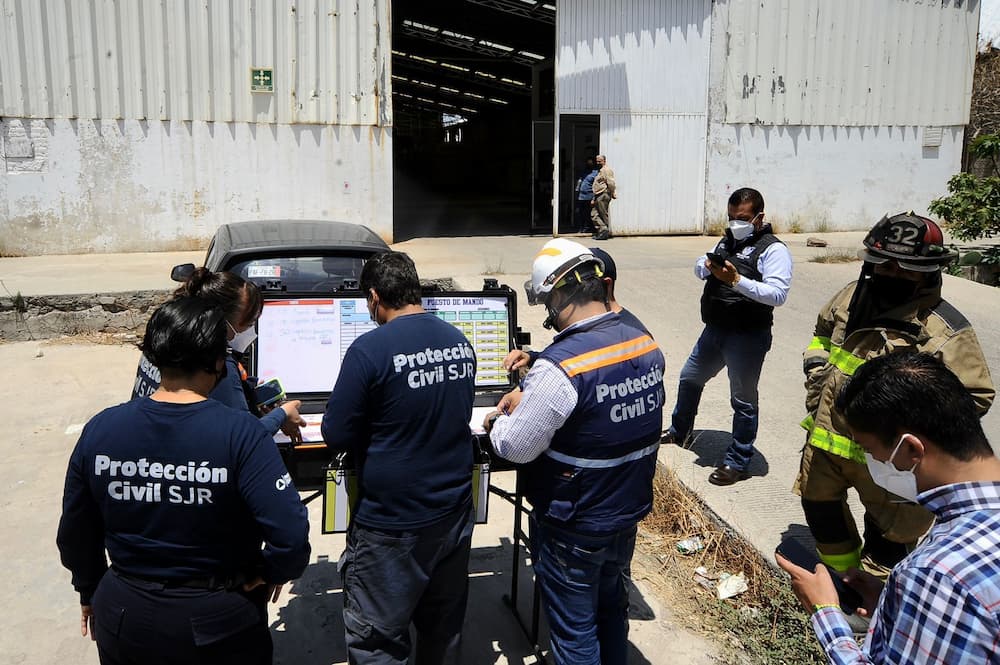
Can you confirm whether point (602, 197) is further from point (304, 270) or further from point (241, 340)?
point (241, 340)

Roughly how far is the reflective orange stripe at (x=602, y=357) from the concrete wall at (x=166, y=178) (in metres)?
12.3

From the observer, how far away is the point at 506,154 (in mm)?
35594

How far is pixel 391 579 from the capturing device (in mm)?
2766

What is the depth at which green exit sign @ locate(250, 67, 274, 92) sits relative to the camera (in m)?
13.5

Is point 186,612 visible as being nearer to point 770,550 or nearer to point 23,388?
point 770,550

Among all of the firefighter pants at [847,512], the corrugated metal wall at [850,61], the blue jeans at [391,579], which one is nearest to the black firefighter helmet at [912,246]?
the firefighter pants at [847,512]

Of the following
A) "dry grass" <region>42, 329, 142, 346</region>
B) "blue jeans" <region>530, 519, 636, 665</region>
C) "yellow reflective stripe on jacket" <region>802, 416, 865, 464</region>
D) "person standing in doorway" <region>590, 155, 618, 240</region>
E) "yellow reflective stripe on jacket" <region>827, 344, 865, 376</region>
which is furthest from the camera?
"person standing in doorway" <region>590, 155, 618, 240</region>

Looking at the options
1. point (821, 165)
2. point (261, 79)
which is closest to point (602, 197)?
point (821, 165)

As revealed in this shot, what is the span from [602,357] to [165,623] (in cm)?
153

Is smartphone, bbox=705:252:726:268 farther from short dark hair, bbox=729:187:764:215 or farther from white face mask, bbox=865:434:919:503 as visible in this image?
white face mask, bbox=865:434:919:503

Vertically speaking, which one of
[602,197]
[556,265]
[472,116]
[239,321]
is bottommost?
[239,321]

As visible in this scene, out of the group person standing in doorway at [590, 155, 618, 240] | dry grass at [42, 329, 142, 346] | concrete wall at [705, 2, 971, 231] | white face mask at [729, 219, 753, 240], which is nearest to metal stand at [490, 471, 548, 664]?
white face mask at [729, 219, 753, 240]

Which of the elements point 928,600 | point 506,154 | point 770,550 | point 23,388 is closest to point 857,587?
point 928,600

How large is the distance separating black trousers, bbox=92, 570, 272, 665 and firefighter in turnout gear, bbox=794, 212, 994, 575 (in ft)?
7.30
